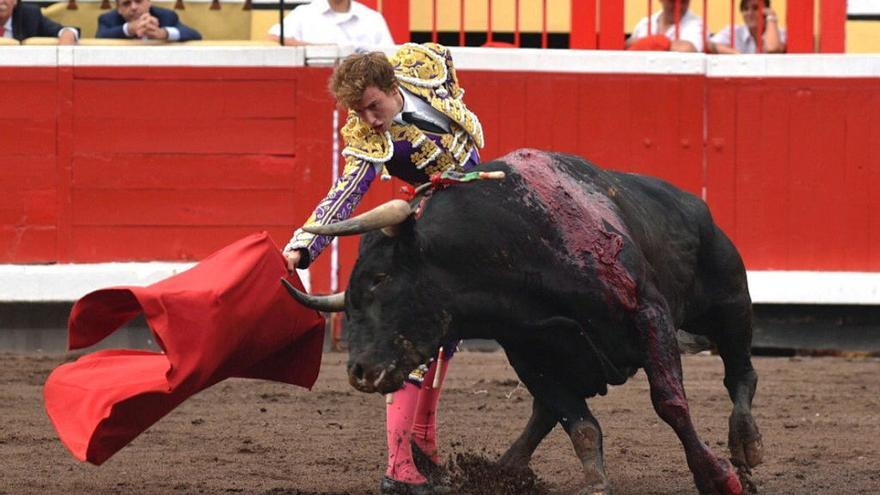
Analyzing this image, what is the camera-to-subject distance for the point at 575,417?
4355 mm

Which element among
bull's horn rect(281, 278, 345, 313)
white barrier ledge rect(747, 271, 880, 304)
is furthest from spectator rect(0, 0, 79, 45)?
bull's horn rect(281, 278, 345, 313)

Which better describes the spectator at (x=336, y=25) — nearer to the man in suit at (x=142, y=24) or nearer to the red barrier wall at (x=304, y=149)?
the red barrier wall at (x=304, y=149)

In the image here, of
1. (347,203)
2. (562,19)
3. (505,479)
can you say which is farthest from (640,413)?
(562,19)

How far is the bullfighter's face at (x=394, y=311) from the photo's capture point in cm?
400

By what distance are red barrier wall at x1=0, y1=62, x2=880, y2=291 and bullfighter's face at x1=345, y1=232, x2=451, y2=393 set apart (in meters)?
3.84

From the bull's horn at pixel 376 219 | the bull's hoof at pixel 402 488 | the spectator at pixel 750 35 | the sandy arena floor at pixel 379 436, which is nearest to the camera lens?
the bull's horn at pixel 376 219

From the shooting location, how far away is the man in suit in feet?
26.1

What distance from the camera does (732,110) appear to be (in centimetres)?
808

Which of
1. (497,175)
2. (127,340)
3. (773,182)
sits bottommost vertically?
(127,340)

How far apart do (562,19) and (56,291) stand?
2728 mm

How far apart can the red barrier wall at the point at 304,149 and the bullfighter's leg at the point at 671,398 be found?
372cm

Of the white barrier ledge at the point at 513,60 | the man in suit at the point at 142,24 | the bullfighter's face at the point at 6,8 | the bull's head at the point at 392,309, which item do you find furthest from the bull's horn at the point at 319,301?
the bullfighter's face at the point at 6,8

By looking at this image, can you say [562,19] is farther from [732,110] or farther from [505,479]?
[505,479]

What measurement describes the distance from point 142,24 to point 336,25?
0.87 metres
